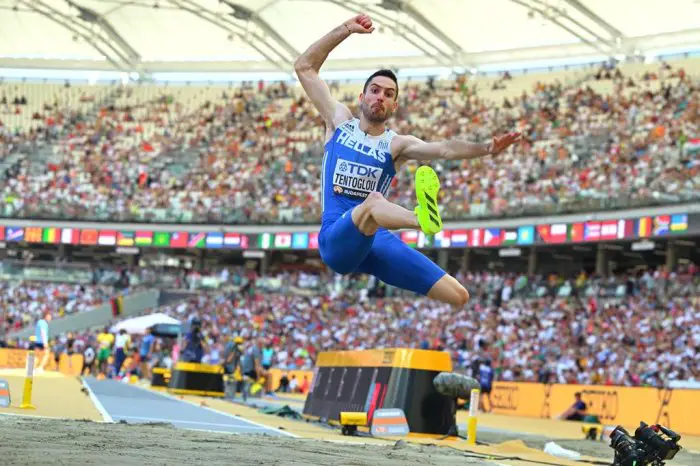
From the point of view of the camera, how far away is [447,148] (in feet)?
28.6

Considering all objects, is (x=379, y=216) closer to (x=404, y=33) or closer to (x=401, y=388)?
(x=401, y=388)

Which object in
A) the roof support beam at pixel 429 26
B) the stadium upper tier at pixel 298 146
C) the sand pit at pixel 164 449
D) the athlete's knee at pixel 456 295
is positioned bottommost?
the sand pit at pixel 164 449

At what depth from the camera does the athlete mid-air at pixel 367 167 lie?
28.8ft

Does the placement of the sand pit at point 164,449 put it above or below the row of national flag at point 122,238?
below

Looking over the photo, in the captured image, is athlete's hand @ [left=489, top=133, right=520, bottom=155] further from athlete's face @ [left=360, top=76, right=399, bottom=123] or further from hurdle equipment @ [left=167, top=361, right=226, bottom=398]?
hurdle equipment @ [left=167, top=361, right=226, bottom=398]

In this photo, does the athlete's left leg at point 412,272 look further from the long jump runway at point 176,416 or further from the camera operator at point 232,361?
the camera operator at point 232,361

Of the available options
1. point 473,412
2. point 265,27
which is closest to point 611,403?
point 473,412

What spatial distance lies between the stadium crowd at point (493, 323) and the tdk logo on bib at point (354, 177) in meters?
21.0

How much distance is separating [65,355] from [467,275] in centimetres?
1657

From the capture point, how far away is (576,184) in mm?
39969

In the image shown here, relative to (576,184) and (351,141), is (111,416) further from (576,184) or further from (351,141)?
(576,184)

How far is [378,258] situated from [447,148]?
3.65ft

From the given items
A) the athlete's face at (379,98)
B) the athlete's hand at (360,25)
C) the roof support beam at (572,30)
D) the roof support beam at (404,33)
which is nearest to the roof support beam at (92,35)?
the roof support beam at (404,33)

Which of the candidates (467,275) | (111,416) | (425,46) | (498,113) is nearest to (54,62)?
(425,46)
